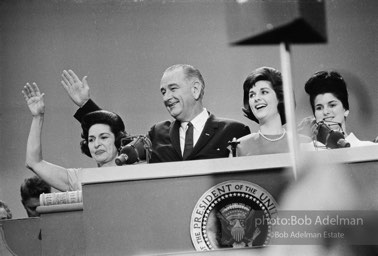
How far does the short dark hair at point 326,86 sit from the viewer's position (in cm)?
430

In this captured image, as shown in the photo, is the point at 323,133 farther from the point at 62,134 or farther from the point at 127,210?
the point at 62,134

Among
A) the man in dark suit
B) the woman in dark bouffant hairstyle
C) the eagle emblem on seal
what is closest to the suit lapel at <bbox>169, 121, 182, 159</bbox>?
the man in dark suit

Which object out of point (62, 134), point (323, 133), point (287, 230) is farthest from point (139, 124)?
point (287, 230)

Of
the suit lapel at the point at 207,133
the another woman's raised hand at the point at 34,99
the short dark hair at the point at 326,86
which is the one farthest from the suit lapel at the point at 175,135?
the another woman's raised hand at the point at 34,99

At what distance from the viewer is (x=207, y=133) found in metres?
4.33

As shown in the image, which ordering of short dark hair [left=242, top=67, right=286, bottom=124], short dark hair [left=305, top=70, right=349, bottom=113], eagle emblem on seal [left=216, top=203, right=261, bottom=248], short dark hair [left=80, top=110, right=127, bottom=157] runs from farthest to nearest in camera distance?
short dark hair [left=80, top=110, right=127, bottom=157]
short dark hair [left=305, top=70, right=349, bottom=113]
short dark hair [left=242, top=67, right=286, bottom=124]
eagle emblem on seal [left=216, top=203, right=261, bottom=248]

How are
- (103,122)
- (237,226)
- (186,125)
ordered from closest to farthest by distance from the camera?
(237,226), (186,125), (103,122)

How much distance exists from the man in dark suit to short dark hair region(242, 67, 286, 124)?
10 centimetres

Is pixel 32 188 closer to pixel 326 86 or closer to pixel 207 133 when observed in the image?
pixel 207 133

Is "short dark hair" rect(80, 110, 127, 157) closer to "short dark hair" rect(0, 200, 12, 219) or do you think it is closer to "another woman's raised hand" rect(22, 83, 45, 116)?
"another woman's raised hand" rect(22, 83, 45, 116)

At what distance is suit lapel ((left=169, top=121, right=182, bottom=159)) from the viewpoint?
4285mm

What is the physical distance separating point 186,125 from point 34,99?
1017 millimetres

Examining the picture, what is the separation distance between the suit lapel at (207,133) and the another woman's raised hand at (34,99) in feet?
3.54

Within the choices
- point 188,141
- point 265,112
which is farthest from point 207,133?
point 265,112
